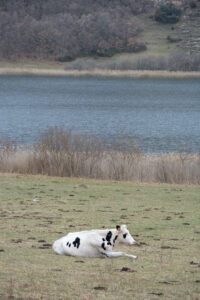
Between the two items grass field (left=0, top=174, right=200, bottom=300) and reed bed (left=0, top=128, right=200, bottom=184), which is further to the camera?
reed bed (left=0, top=128, right=200, bottom=184)

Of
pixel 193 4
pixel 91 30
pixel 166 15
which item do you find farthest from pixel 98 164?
pixel 193 4

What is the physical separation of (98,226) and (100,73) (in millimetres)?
88671

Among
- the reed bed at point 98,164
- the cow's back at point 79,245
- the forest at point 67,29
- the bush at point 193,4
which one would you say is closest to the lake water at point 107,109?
the reed bed at point 98,164

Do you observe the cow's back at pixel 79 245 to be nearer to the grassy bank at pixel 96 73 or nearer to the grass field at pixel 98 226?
the grass field at pixel 98 226

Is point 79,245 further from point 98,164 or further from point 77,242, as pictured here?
point 98,164

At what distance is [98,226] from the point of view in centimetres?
1041

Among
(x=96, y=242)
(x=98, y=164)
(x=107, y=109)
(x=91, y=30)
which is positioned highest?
(x=96, y=242)

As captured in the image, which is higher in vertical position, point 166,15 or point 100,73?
point 166,15

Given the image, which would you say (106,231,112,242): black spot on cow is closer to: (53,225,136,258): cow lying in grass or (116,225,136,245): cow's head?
(53,225,136,258): cow lying in grass

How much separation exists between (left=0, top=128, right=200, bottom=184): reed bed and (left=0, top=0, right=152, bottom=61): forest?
95.2m

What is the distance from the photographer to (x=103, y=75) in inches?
3915

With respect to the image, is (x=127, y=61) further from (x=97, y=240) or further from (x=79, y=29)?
(x=97, y=240)

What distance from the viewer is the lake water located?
3603 centimetres

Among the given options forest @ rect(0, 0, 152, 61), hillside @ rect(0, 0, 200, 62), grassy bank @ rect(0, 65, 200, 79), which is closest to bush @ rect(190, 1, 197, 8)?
hillside @ rect(0, 0, 200, 62)
